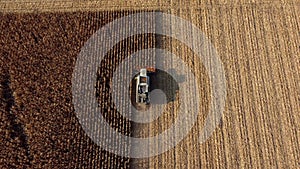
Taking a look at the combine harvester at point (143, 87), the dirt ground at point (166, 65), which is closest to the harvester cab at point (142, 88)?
the combine harvester at point (143, 87)

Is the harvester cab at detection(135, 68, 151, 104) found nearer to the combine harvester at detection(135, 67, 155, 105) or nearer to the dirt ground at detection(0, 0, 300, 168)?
the combine harvester at detection(135, 67, 155, 105)

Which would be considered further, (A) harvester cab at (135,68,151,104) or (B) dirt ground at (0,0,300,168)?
(A) harvester cab at (135,68,151,104)

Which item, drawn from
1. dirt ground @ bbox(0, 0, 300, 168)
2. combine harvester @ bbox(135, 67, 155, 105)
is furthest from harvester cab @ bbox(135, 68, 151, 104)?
dirt ground @ bbox(0, 0, 300, 168)

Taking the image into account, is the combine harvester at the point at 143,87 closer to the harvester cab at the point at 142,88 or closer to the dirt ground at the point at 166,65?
the harvester cab at the point at 142,88

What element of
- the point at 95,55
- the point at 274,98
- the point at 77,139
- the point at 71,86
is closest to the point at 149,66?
the point at 95,55

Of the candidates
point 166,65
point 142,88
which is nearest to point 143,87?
point 142,88

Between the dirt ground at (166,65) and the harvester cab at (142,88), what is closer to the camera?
the dirt ground at (166,65)

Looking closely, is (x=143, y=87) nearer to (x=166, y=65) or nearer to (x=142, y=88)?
(x=142, y=88)
